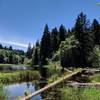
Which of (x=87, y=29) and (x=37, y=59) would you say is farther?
(x=37, y=59)

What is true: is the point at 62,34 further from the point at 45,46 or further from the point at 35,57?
the point at 35,57

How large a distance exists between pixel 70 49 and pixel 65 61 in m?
2.65

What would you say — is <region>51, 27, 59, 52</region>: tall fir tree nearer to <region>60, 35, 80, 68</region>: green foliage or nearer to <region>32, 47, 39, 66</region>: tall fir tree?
<region>32, 47, 39, 66</region>: tall fir tree

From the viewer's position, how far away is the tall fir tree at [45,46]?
105m

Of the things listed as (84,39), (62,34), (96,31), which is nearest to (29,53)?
(62,34)

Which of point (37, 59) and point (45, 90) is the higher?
point (37, 59)

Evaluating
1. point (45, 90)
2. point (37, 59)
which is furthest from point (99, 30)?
point (45, 90)

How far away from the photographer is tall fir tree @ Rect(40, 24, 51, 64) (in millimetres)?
105000

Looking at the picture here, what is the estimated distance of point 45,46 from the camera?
105000mm

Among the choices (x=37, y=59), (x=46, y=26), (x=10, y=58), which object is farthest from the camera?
(x=10, y=58)

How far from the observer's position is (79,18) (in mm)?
70312

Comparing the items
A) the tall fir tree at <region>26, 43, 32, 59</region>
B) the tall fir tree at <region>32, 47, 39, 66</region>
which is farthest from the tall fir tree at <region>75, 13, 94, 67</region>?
the tall fir tree at <region>26, 43, 32, 59</region>

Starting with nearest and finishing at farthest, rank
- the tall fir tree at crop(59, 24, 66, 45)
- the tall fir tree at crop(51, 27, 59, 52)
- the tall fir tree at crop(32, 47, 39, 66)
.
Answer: the tall fir tree at crop(59, 24, 66, 45) → the tall fir tree at crop(51, 27, 59, 52) → the tall fir tree at crop(32, 47, 39, 66)

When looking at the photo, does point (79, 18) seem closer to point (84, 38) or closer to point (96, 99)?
point (84, 38)
